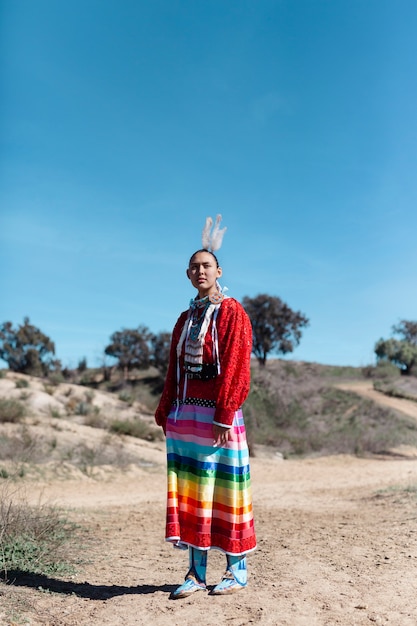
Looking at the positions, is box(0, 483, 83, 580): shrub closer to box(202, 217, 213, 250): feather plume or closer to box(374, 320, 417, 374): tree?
box(202, 217, 213, 250): feather plume

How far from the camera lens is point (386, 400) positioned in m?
28.2

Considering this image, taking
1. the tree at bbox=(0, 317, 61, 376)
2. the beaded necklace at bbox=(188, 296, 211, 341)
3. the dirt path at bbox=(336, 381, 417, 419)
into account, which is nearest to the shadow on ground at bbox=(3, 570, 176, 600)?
the beaded necklace at bbox=(188, 296, 211, 341)

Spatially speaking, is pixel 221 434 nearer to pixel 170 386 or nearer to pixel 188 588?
pixel 170 386

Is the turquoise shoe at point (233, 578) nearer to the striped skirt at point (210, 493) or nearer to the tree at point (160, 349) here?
the striped skirt at point (210, 493)

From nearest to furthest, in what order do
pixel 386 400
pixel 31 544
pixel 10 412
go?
pixel 31 544 < pixel 10 412 < pixel 386 400

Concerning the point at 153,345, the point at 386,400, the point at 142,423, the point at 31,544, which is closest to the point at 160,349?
the point at 153,345

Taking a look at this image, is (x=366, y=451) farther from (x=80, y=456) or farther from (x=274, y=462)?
(x=80, y=456)

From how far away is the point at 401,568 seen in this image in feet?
16.8

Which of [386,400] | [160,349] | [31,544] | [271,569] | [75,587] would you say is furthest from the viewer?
[160,349]

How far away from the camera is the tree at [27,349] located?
3681 centimetres

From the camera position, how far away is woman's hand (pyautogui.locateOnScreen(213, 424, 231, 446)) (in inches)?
166

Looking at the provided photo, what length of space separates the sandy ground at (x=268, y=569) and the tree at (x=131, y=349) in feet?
98.0

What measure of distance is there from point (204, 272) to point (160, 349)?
34.8 m

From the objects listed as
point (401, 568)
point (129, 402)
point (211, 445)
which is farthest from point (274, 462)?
point (211, 445)
